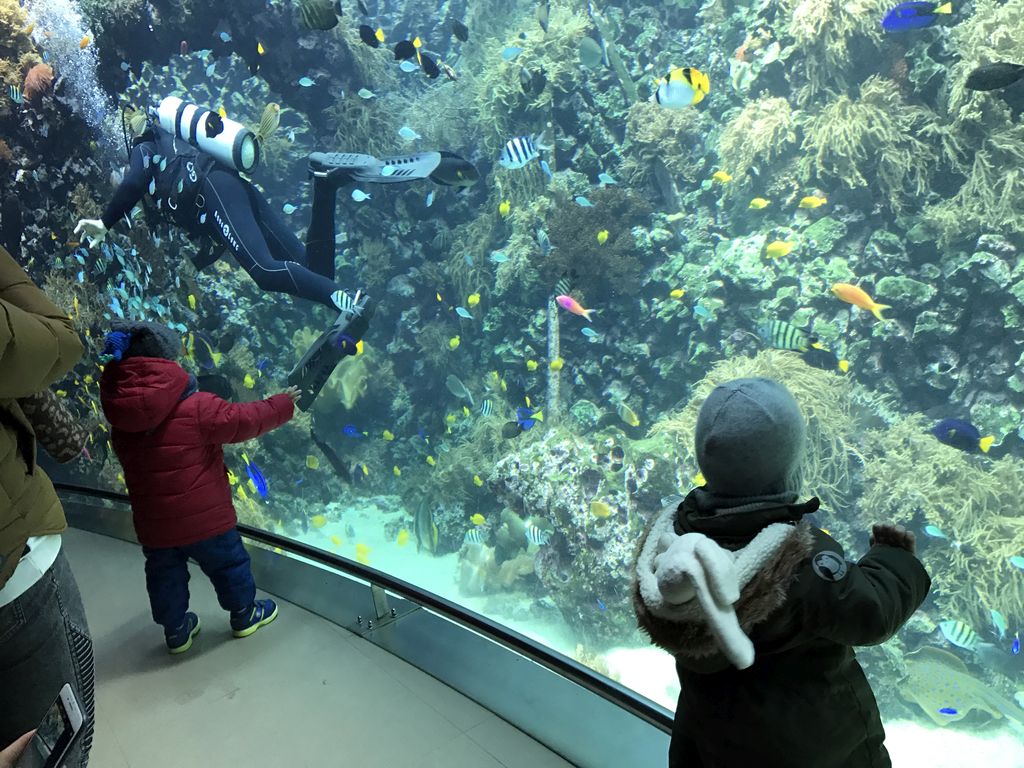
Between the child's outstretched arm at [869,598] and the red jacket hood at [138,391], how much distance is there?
2.34 m

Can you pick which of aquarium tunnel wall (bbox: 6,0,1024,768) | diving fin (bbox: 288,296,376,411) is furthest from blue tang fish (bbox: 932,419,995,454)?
diving fin (bbox: 288,296,376,411)

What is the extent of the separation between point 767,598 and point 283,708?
212 centimetres

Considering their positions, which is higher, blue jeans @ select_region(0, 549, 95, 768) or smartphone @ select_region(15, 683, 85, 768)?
smartphone @ select_region(15, 683, 85, 768)

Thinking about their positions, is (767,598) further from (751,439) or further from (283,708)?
(283,708)

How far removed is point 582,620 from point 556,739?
13.7 ft

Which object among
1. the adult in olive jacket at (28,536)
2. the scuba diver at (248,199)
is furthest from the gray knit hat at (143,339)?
the scuba diver at (248,199)

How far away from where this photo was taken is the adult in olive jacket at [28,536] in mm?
1277

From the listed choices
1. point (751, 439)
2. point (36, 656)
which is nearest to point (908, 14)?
point (751, 439)

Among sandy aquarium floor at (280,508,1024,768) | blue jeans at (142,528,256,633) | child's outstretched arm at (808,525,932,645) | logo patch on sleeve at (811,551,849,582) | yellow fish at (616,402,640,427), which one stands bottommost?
sandy aquarium floor at (280,508,1024,768)

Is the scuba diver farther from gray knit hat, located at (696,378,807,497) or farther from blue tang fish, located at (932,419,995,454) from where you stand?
gray knit hat, located at (696,378,807,497)

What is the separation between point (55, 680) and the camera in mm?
1393

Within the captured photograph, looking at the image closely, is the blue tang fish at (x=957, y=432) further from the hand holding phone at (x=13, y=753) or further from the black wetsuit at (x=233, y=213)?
the black wetsuit at (x=233, y=213)

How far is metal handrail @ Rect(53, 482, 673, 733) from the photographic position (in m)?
1.79

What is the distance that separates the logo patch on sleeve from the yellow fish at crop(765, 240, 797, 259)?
16.0ft
